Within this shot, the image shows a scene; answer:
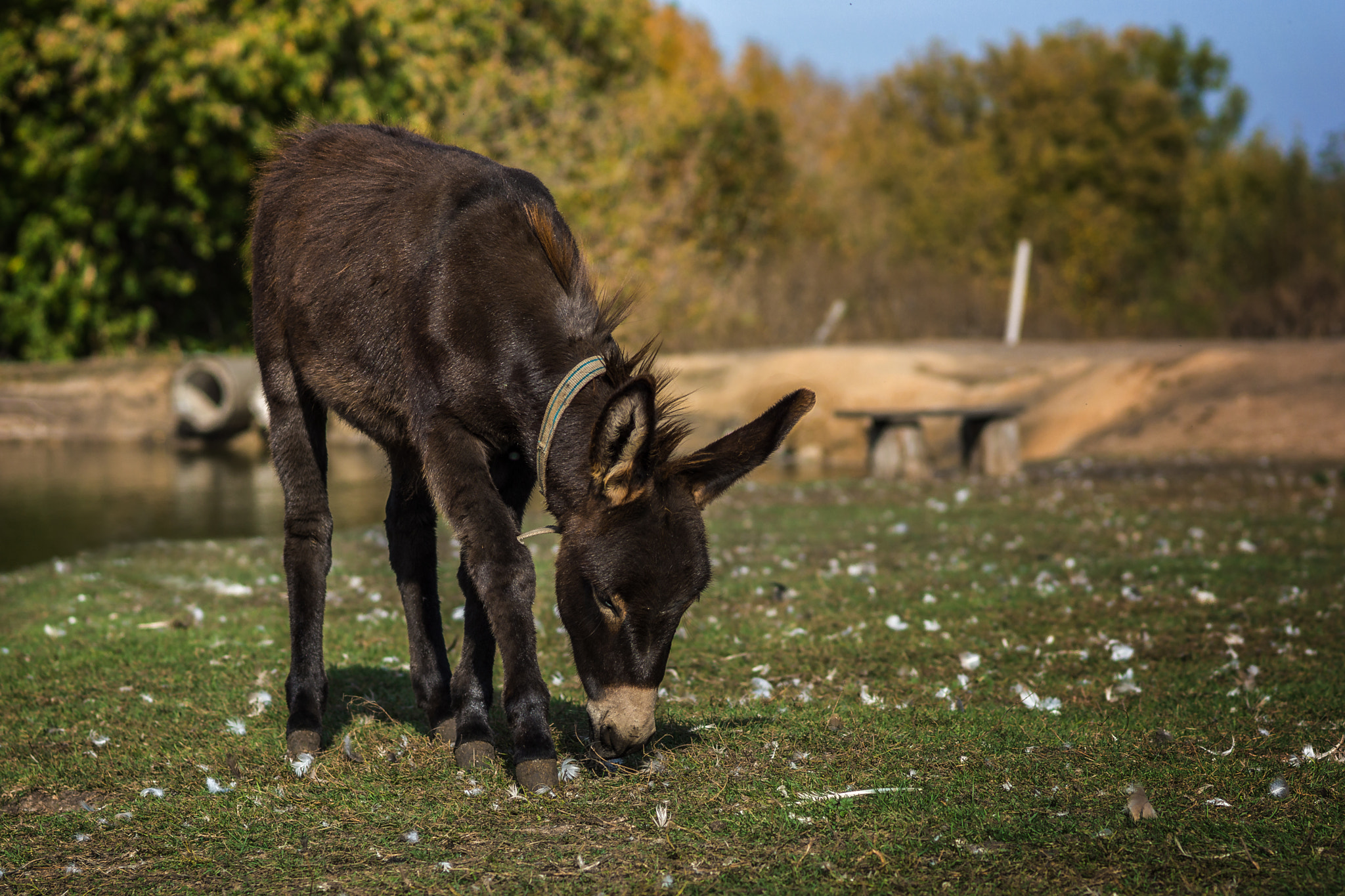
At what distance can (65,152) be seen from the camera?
2255 cm

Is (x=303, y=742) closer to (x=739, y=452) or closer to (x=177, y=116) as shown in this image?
(x=739, y=452)

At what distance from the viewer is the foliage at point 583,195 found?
21344 millimetres

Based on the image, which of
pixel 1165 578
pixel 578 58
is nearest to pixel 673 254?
pixel 578 58

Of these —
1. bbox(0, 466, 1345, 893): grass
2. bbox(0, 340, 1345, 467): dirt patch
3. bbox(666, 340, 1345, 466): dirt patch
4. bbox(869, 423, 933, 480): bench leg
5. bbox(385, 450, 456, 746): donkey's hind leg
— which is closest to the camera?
bbox(0, 466, 1345, 893): grass

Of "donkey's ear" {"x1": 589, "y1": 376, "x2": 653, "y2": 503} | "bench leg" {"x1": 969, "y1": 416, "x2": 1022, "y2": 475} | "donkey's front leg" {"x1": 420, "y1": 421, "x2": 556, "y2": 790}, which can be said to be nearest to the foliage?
"donkey's front leg" {"x1": 420, "y1": 421, "x2": 556, "y2": 790}

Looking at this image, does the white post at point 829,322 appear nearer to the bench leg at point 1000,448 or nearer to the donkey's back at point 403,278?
the bench leg at point 1000,448

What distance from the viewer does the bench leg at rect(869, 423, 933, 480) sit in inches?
634

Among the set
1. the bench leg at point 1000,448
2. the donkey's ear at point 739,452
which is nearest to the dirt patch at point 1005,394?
the bench leg at point 1000,448

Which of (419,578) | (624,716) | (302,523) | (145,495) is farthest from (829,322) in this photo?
(624,716)

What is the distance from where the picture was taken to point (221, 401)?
2223 centimetres

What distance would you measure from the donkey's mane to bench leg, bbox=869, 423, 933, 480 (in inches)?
462

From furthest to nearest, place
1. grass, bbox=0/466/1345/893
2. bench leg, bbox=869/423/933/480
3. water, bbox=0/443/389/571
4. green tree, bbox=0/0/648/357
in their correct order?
green tree, bbox=0/0/648/357 → bench leg, bbox=869/423/933/480 → water, bbox=0/443/389/571 → grass, bbox=0/466/1345/893

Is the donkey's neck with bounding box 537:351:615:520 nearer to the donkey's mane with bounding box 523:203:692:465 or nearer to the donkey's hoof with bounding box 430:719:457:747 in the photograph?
the donkey's mane with bounding box 523:203:692:465

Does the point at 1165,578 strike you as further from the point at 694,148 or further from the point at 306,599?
the point at 694,148
